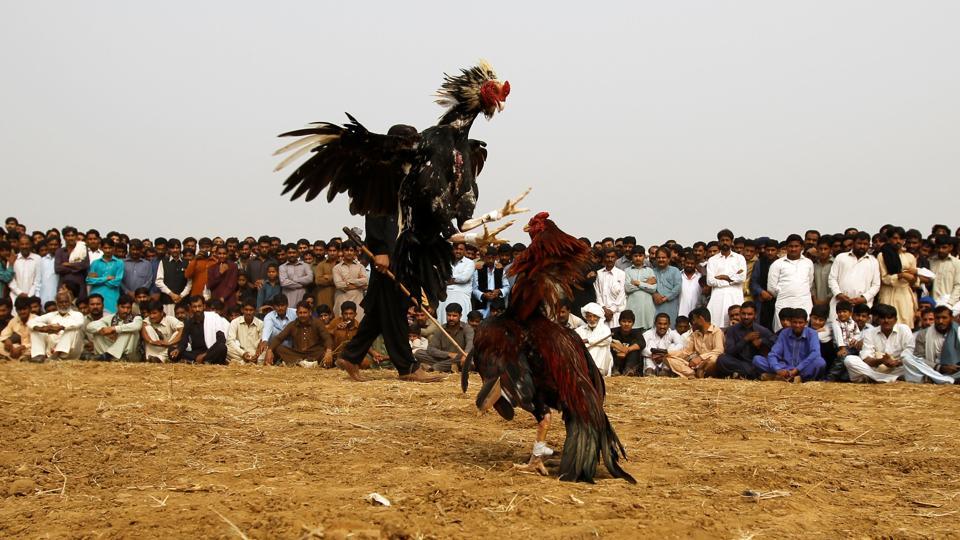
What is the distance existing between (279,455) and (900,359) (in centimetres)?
695

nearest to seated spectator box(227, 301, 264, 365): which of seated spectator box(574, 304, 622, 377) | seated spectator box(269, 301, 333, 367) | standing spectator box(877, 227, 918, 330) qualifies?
seated spectator box(269, 301, 333, 367)

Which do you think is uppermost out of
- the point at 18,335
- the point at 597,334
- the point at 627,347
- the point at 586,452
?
Answer: the point at 597,334

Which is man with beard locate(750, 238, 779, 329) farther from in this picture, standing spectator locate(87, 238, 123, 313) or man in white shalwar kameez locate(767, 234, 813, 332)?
standing spectator locate(87, 238, 123, 313)

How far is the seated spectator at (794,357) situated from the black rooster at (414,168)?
424 centimetres

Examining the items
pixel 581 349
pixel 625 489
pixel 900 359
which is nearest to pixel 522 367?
A: pixel 581 349

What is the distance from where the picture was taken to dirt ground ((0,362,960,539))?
401 centimetres

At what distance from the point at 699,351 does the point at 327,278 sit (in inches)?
201

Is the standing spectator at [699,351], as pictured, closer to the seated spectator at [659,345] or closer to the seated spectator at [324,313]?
the seated spectator at [659,345]

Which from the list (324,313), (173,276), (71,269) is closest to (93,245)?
(71,269)

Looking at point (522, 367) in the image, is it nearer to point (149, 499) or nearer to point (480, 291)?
point (149, 499)

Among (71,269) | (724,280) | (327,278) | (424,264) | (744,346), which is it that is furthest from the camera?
(71,269)

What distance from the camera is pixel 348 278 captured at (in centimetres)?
1222

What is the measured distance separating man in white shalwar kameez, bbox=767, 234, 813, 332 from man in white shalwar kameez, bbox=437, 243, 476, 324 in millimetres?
3921

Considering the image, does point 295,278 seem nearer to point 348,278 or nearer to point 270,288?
point 270,288
